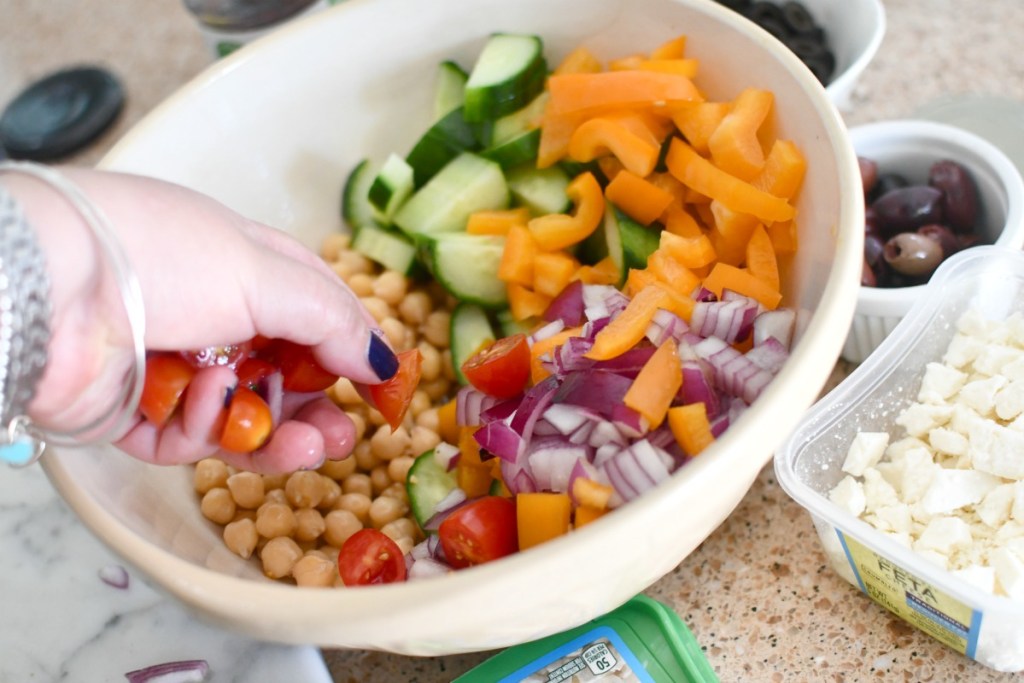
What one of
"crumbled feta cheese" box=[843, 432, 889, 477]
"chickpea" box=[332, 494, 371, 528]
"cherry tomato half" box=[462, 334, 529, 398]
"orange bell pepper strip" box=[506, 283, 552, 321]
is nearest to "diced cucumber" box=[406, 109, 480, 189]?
"orange bell pepper strip" box=[506, 283, 552, 321]

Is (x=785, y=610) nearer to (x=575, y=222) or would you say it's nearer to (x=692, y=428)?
(x=692, y=428)

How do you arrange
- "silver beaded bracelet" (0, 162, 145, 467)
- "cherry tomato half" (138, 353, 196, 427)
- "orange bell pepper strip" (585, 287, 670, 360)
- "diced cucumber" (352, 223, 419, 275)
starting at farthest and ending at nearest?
"diced cucumber" (352, 223, 419, 275) < "orange bell pepper strip" (585, 287, 670, 360) < "cherry tomato half" (138, 353, 196, 427) < "silver beaded bracelet" (0, 162, 145, 467)

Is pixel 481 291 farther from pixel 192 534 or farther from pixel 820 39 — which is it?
pixel 820 39

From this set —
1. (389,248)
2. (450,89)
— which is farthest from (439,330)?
(450,89)

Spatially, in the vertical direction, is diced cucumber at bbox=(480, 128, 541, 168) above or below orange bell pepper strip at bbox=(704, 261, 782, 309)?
below

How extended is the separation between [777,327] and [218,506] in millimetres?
689

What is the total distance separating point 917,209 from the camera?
1254mm

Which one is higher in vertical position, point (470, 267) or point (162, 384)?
point (162, 384)

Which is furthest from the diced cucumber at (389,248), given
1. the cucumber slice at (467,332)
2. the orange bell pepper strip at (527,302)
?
the orange bell pepper strip at (527,302)

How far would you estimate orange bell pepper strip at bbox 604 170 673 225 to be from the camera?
1.19 metres

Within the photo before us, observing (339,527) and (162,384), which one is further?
(339,527)

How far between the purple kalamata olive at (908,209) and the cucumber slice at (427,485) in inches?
27.3

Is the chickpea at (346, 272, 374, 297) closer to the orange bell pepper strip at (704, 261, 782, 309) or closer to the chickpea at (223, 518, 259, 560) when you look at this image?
the chickpea at (223, 518, 259, 560)

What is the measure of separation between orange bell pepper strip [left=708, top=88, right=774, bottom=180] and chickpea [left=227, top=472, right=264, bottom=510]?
27.4 inches
